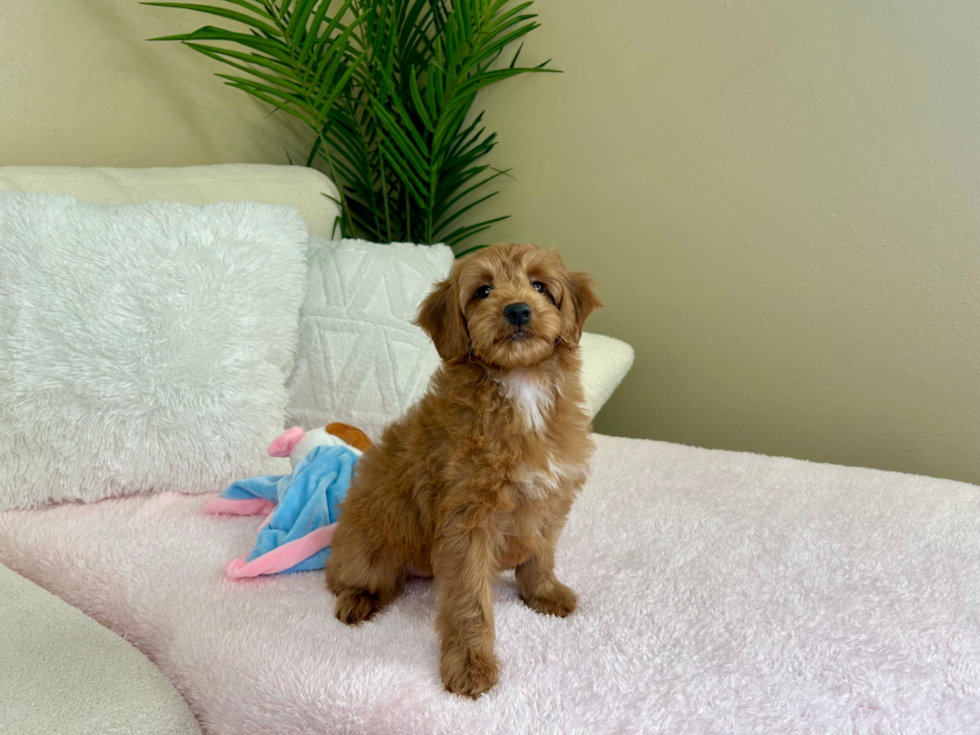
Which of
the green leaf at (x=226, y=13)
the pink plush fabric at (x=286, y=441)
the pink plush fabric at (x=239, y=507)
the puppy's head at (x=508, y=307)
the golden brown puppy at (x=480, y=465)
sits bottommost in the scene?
the pink plush fabric at (x=239, y=507)

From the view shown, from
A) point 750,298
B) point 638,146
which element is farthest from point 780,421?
point 638,146

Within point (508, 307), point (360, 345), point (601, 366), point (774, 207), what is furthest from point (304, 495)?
point (774, 207)

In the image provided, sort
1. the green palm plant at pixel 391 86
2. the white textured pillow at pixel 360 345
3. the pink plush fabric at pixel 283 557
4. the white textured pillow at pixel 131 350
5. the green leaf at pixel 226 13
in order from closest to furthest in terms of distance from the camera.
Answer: the pink plush fabric at pixel 283 557
the white textured pillow at pixel 131 350
the white textured pillow at pixel 360 345
the green leaf at pixel 226 13
the green palm plant at pixel 391 86

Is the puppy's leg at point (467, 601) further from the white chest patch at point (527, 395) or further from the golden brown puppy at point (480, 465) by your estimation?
the white chest patch at point (527, 395)

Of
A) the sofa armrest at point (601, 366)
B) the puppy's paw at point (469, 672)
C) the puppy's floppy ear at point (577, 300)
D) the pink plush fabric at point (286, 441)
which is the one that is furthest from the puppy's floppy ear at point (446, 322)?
the sofa armrest at point (601, 366)

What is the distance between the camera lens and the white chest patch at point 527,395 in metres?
1.16

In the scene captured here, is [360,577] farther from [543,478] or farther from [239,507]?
[239,507]

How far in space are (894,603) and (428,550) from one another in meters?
0.81

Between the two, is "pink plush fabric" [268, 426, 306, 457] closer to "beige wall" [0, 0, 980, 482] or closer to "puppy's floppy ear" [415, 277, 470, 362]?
"puppy's floppy ear" [415, 277, 470, 362]

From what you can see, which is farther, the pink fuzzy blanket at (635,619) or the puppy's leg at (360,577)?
Result: the puppy's leg at (360,577)

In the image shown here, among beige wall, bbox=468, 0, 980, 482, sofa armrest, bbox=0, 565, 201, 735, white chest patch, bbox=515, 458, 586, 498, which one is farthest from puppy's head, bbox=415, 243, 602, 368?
beige wall, bbox=468, 0, 980, 482

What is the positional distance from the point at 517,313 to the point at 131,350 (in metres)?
1.00

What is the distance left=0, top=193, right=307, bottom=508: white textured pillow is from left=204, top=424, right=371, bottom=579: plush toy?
0.41 feet

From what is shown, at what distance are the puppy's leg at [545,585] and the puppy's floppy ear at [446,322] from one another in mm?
353
